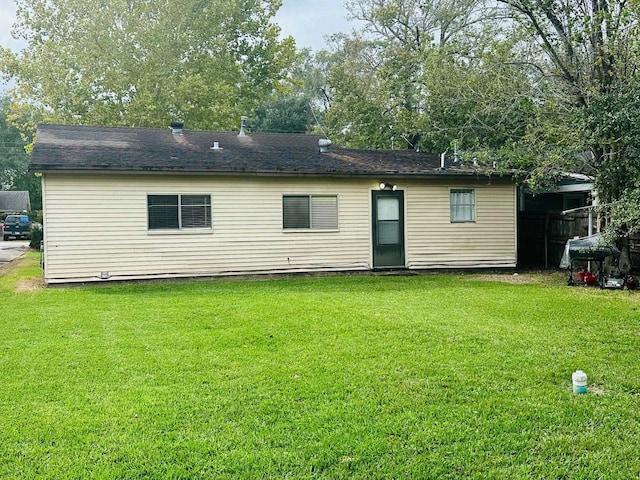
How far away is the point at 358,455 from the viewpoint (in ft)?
10.5

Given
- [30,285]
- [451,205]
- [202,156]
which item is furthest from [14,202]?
[451,205]

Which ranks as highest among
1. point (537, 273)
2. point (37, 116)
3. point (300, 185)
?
point (37, 116)

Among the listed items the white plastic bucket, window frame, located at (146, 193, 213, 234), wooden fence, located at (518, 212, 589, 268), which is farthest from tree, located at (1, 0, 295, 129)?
the white plastic bucket

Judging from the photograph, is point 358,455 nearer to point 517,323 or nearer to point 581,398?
point 581,398

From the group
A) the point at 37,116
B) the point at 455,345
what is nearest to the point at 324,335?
the point at 455,345

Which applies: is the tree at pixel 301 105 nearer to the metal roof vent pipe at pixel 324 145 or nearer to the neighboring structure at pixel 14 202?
the metal roof vent pipe at pixel 324 145

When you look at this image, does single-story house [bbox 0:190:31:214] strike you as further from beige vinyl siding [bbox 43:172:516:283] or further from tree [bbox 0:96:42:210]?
beige vinyl siding [bbox 43:172:516:283]

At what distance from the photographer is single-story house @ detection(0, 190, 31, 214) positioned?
1785 inches

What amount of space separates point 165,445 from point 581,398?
2.97 m

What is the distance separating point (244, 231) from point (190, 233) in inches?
46.3

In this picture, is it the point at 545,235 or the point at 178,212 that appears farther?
the point at 545,235

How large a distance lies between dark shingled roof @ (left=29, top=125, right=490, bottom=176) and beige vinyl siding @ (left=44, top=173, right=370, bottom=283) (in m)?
0.33

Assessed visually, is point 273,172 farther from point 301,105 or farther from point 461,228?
point 301,105

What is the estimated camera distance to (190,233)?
12.0 m
